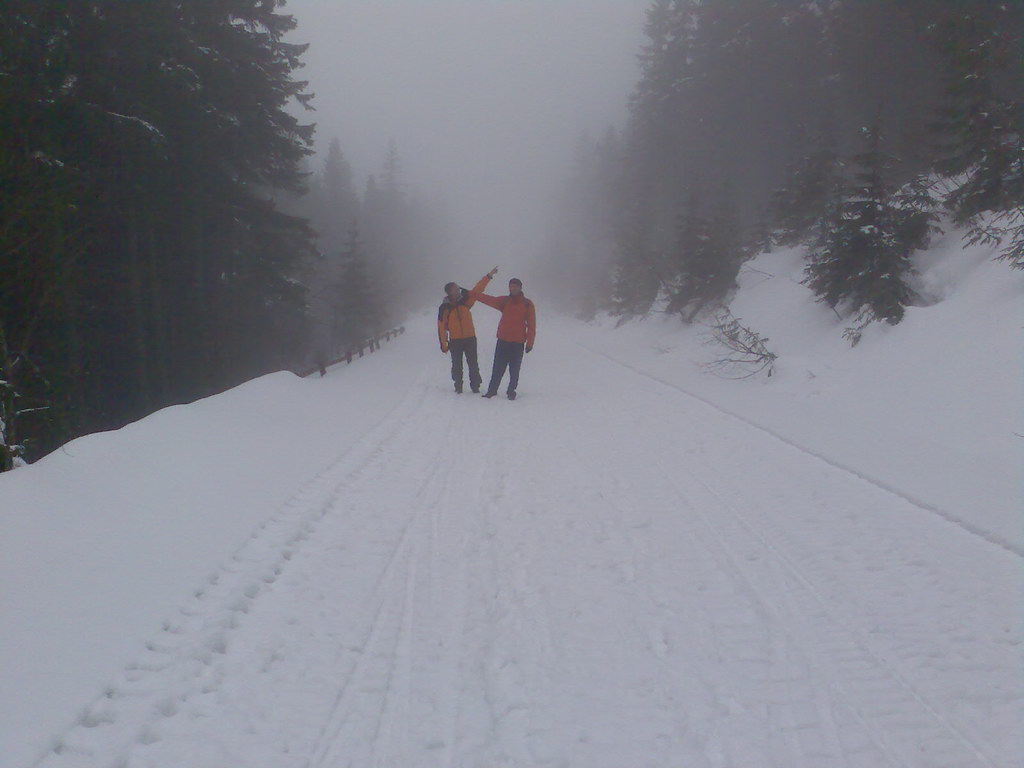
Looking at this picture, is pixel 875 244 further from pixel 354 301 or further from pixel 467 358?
pixel 354 301

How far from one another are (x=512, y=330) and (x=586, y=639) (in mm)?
8326

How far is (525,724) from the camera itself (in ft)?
9.61

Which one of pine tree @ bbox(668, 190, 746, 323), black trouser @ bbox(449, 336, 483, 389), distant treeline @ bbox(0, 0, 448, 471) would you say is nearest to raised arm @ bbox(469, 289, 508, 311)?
black trouser @ bbox(449, 336, 483, 389)

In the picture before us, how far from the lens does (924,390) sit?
352 inches

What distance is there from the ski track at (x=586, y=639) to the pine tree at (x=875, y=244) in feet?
24.3

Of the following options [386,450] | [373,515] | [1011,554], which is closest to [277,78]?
[386,450]

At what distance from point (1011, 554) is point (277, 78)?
20.3m

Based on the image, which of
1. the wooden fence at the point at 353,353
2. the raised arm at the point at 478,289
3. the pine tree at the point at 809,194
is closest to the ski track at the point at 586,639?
the raised arm at the point at 478,289

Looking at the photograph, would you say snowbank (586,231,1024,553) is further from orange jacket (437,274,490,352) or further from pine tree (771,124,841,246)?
orange jacket (437,274,490,352)

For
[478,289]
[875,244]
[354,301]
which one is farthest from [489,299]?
[354,301]

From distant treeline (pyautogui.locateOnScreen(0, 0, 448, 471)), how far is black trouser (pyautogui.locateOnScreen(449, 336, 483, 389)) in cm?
634

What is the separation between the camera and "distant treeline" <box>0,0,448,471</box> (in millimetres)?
8805

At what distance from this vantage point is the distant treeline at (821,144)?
474 inches

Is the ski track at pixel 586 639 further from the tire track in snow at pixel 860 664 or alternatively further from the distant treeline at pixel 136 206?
the distant treeline at pixel 136 206
